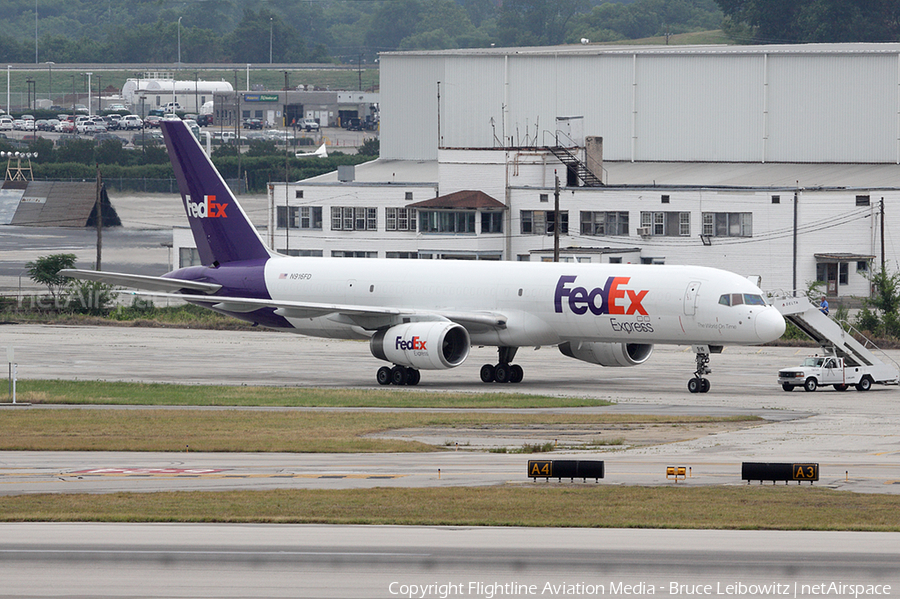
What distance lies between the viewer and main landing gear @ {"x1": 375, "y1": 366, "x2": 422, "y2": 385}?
Result: 166 ft

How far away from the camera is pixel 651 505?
2528 centimetres

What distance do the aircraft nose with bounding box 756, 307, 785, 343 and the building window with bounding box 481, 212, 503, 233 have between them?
44441 mm

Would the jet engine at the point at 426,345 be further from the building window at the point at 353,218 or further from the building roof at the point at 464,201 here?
the building window at the point at 353,218

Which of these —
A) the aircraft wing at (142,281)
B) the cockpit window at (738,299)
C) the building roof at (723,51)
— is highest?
the building roof at (723,51)

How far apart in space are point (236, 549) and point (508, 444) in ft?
45.5

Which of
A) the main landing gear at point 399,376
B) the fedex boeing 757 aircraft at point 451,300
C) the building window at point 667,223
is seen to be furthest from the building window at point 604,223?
the main landing gear at point 399,376

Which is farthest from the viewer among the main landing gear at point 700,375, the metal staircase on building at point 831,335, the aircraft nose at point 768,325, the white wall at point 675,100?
the white wall at point 675,100

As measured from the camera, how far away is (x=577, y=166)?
3647 inches

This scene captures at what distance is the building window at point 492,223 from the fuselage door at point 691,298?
43262 mm

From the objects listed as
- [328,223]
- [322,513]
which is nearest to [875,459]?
[322,513]

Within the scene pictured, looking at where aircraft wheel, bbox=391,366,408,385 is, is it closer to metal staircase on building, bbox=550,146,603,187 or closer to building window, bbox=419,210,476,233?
building window, bbox=419,210,476,233

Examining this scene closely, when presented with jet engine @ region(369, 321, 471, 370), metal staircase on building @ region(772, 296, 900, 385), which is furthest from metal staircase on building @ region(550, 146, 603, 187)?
jet engine @ region(369, 321, 471, 370)

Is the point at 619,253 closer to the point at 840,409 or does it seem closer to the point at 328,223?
the point at 328,223

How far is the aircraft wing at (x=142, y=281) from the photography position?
167ft
